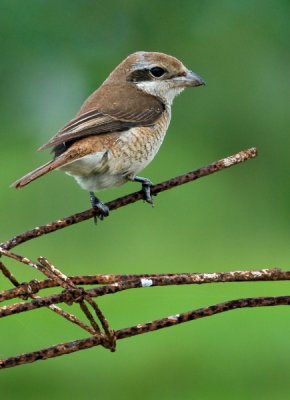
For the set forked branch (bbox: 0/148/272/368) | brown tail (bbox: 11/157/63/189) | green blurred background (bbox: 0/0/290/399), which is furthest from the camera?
green blurred background (bbox: 0/0/290/399)

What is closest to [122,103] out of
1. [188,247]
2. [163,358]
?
[163,358]

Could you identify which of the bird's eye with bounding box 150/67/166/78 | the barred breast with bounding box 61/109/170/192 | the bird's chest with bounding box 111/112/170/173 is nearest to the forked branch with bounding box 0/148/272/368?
the barred breast with bounding box 61/109/170/192

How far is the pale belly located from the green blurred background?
2.36 meters

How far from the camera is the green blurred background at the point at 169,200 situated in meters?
6.22

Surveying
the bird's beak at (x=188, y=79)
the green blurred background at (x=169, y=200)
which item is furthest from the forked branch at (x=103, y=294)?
the green blurred background at (x=169, y=200)

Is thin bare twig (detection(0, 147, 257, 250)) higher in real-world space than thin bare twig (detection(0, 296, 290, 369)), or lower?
higher

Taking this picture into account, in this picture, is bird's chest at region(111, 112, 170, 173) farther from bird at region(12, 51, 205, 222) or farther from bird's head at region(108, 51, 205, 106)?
bird's head at region(108, 51, 205, 106)

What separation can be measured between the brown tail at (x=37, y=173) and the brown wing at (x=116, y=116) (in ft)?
0.18

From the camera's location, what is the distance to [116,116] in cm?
365

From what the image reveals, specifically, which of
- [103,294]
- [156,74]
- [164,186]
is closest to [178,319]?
[103,294]

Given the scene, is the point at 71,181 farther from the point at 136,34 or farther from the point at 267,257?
the point at 136,34

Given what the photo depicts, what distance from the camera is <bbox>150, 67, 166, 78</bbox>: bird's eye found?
12.6 feet

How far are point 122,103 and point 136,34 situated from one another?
9264mm

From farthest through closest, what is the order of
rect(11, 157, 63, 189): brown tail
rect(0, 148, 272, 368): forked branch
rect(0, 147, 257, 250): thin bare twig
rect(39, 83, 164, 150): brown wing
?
rect(39, 83, 164, 150): brown wing, rect(11, 157, 63, 189): brown tail, rect(0, 147, 257, 250): thin bare twig, rect(0, 148, 272, 368): forked branch
